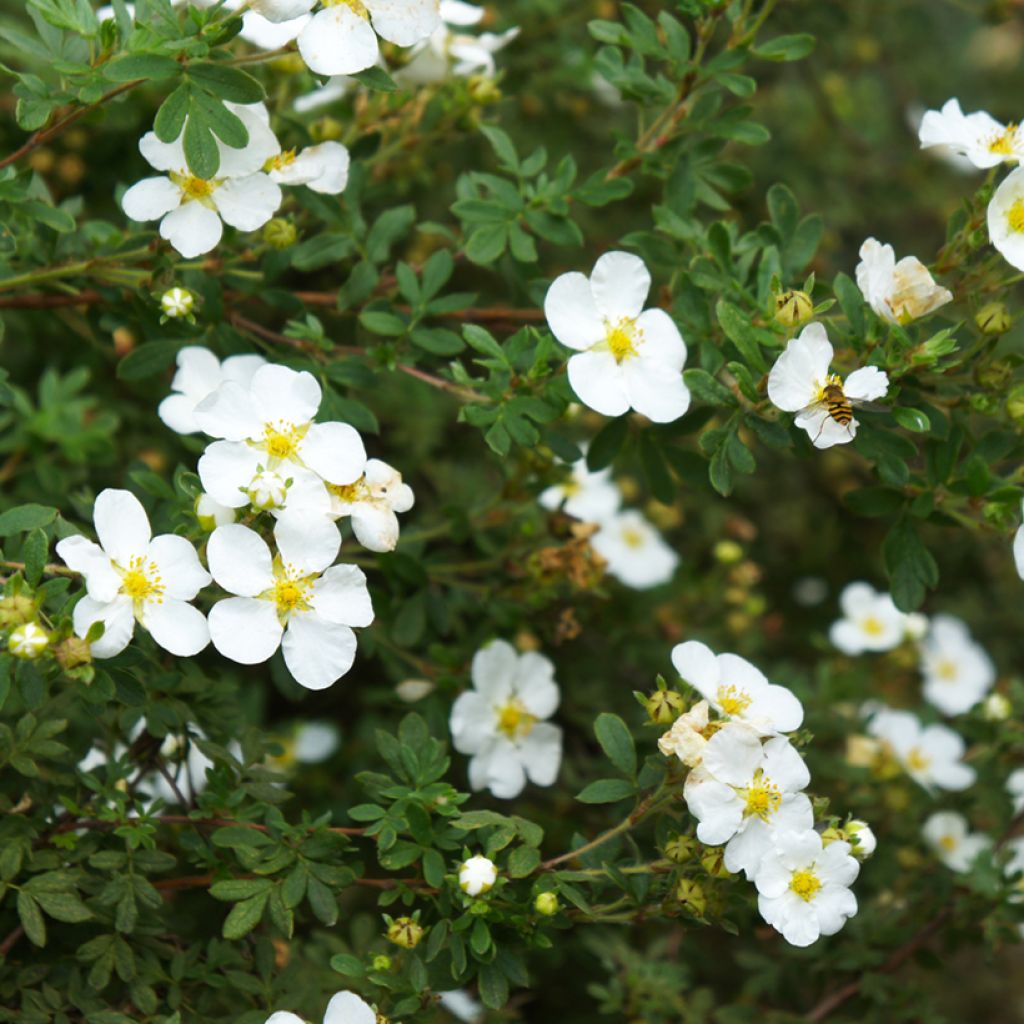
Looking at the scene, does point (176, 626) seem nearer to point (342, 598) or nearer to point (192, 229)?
point (342, 598)

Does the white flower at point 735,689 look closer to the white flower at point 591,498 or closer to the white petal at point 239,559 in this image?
the white petal at point 239,559

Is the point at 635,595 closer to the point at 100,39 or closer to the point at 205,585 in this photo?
the point at 205,585

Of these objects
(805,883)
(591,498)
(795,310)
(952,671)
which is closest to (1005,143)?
(795,310)

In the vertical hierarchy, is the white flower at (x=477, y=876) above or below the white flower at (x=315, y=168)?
below

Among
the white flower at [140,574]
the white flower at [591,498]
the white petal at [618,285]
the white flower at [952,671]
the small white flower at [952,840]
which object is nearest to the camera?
the white flower at [140,574]

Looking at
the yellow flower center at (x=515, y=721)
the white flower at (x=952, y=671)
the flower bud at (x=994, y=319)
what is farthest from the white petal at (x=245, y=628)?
the white flower at (x=952, y=671)

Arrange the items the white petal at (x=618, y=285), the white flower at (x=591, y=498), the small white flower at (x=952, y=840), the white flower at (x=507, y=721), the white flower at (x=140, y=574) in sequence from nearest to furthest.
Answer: the white flower at (x=140, y=574) → the white petal at (x=618, y=285) → the white flower at (x=507, y=721) → the small white flower at (x=952, y=840) → the white flower at (x=591, y=498)

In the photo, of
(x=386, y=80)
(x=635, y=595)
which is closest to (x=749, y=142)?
(x=386, y=80)

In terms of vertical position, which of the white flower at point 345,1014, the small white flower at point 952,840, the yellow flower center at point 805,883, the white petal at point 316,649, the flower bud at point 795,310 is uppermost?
the flower bud at point 795,310
